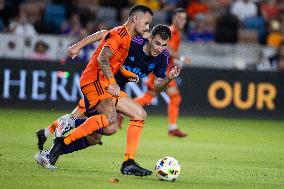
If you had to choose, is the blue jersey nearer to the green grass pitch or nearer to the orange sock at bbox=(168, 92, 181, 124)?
the green grass pitch

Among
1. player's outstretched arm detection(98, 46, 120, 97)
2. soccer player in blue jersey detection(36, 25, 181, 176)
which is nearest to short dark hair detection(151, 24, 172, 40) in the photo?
soccer player in blue jersey detection(36, 25, 181, 176)

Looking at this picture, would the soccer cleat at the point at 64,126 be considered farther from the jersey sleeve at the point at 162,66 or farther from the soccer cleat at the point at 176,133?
the soccer cleat at the point at 176,133

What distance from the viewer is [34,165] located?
414 inches

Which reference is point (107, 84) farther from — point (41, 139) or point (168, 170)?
point (41, 139)

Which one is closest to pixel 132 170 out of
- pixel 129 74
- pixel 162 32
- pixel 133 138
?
pixel 133 138

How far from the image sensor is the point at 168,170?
973 cm

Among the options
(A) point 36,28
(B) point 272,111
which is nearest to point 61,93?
→ (A) point 36,28

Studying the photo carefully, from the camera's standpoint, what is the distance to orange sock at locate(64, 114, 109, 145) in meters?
9.97

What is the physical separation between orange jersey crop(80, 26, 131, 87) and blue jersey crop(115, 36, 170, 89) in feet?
0.75

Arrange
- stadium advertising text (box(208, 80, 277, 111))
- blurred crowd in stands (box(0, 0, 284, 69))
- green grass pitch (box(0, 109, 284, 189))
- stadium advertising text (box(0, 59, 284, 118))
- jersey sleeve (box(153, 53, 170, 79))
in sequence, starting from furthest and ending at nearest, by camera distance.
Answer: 1. blurred crowd in stands (box(0, 0, 284, 69))
2. stadium advertising text (box(208, 80, 277, 111))
3. stadium advertising text (box(0, 59, 284, 118))
4. jersey sleeve (box(153, 53, 170, 79))
5. green grass pitch (box(0, 109, 284, 189))

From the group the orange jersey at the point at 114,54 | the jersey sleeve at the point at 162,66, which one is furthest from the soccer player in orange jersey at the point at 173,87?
the orange jersey at the point at 114,54

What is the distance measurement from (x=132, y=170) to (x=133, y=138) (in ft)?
1.39

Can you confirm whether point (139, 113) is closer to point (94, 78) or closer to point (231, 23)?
point (94, 78)

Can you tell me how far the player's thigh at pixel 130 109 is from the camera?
10305 mm
